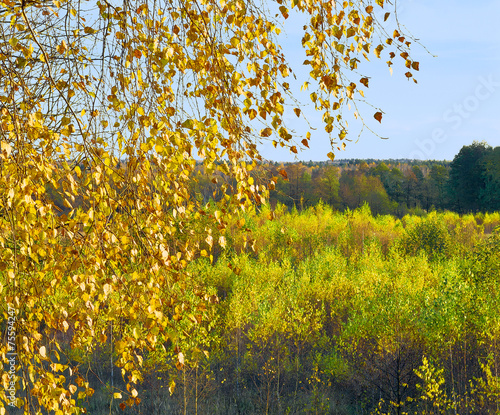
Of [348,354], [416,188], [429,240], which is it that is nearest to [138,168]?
[348,354]

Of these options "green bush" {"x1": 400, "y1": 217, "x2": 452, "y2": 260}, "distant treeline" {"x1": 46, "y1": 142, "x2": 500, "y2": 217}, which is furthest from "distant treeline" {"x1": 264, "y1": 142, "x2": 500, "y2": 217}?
"green bush" {"x1": 400, "y1": 217, "x2": 452, "y2": 260}

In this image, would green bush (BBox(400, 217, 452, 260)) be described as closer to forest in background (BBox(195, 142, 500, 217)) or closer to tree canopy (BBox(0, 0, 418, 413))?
tree canopy (BBox(0, 0, 418, 413))

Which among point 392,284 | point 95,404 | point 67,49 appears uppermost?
point 67,49

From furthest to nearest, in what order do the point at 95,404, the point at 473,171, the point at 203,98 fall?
the point at 473,171
the point at 95,404
the point at 203,98

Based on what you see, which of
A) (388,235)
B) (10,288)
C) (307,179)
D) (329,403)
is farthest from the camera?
(307,179)

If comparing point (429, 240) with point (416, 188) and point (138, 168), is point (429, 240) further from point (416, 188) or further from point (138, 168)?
point (416, 188)

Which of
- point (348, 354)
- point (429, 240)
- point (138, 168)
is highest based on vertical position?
point (138, 168)

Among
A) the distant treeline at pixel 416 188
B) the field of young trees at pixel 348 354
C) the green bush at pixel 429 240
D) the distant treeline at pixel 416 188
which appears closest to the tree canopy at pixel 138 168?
the field of young trees at pixel 348 354

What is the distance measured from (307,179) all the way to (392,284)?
125 feet

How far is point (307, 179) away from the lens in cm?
4806

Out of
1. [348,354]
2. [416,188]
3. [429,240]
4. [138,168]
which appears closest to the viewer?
[138,168]

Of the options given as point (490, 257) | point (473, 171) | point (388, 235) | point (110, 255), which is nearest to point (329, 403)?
point (490, 257)

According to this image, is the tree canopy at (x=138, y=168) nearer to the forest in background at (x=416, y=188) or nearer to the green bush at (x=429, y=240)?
the green bush at (x=429, y=240)

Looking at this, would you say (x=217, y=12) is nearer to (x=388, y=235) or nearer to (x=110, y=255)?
(x=110, y=255)
